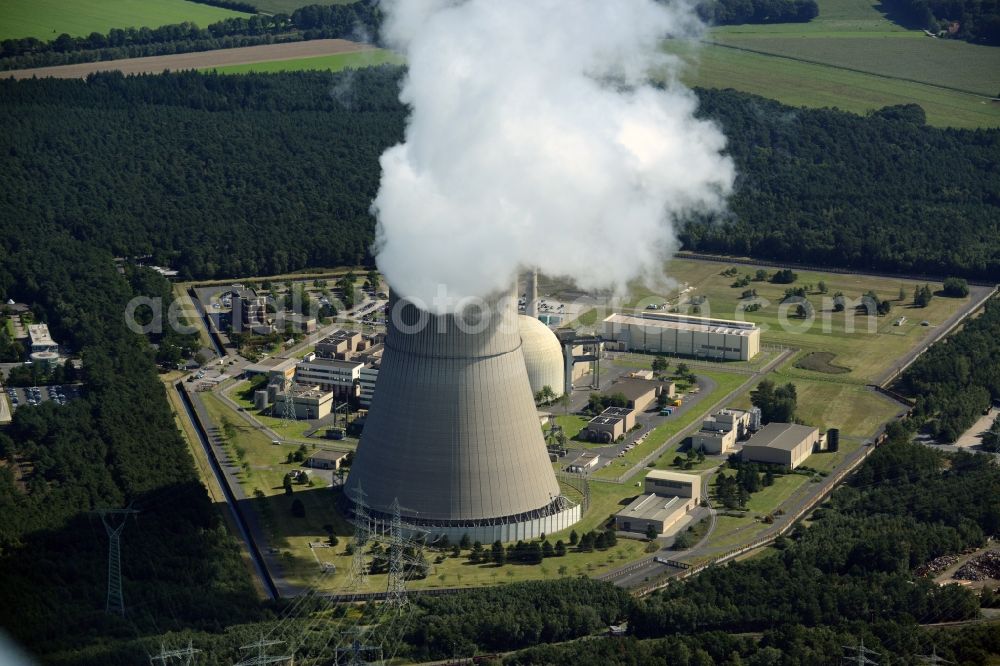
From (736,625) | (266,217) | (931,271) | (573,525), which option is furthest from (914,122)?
(736,625)

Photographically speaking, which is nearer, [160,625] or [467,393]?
[160,625]

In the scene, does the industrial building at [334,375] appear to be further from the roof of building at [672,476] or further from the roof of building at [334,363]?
the roof of building at [672,476]

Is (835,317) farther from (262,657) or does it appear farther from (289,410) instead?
(262,657)

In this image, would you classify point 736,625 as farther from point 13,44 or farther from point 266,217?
point 13,44

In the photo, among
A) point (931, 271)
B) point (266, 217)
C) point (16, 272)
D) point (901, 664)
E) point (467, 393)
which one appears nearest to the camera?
point (901, 664)

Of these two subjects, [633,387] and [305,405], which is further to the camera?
[633,387]

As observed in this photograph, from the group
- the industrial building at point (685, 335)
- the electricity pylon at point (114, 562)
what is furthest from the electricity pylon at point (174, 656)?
the industrial building at point (685, 335)

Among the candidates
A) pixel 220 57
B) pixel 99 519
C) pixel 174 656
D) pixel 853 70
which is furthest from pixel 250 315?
pixel 853 70
